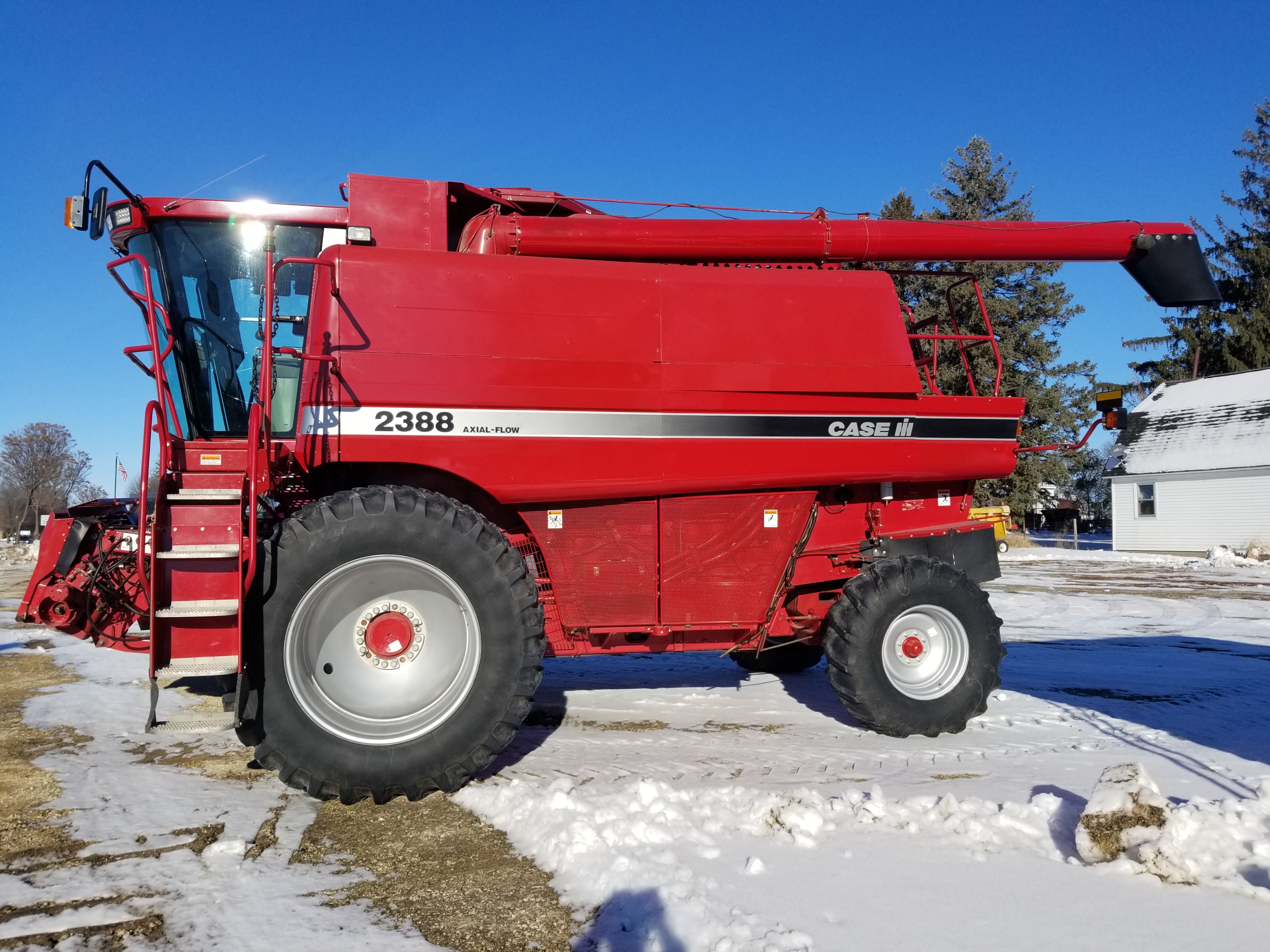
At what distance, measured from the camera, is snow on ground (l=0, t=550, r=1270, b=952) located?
8.55ft

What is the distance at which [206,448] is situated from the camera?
4.22 metres

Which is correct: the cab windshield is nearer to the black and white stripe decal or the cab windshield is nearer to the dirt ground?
the black and white stripe decal

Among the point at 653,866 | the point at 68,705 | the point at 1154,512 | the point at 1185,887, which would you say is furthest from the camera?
the point at 1154,512

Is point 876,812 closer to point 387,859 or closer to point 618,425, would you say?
point 387,859

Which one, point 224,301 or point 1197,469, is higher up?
point 224,301

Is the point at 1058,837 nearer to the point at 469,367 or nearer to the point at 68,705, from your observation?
the point at 469,367

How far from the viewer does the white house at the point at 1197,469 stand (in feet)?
83.0

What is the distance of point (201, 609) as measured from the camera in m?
3.62

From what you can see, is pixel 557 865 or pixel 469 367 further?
pixel 469 367

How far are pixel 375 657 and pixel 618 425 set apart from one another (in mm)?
1667

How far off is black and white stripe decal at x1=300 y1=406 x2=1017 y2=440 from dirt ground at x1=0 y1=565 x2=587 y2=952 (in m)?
1.76

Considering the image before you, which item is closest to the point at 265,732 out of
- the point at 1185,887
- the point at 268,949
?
the point at 268,949

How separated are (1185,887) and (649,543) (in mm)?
2734

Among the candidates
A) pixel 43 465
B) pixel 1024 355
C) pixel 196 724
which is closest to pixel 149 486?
pixel 196 724
